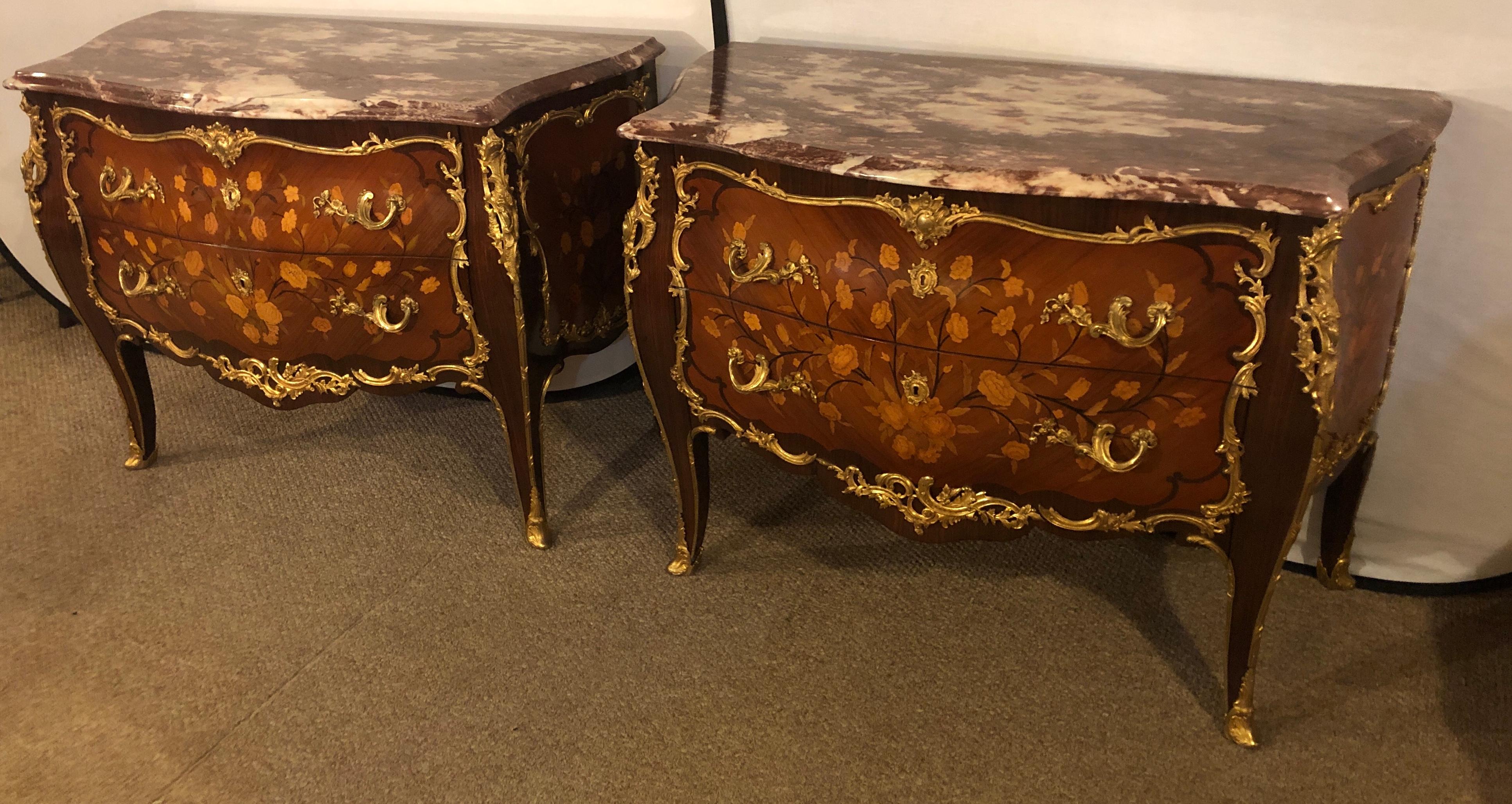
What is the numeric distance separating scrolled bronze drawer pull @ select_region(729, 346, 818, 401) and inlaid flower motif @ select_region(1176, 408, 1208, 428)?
0.41 metres

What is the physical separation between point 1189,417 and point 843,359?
38 cm

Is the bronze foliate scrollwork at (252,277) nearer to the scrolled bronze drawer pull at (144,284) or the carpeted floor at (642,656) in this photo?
the scrolled bronze drawer pull at (144,284)

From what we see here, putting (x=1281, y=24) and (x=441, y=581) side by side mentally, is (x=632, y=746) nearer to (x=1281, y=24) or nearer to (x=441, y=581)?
(x=441, y=581)

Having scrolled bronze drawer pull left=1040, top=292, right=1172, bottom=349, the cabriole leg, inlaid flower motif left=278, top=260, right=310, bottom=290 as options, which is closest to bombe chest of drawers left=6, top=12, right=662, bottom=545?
inlaid flower motif left=278, top=260, right=310, bottom=290

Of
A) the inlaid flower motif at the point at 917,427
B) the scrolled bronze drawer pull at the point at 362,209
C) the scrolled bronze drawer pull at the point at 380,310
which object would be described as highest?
the scrolled bronze drawer pull at the point at 362,209

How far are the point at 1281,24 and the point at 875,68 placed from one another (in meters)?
0.51

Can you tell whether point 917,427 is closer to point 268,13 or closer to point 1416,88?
point 1416,88

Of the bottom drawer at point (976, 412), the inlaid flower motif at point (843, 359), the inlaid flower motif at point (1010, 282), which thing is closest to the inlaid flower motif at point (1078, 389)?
the bottom drawer at point (976, 412)

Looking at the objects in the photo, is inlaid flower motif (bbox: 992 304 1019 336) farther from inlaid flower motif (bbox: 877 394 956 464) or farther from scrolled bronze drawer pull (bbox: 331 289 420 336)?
scrolled bronze drawer pull (bbox: 331 289 420 336)

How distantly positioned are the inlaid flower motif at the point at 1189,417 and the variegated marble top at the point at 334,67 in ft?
2.86

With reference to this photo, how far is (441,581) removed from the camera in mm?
1604

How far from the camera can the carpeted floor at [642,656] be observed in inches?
49.9

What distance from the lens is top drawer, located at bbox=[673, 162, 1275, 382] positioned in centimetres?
100

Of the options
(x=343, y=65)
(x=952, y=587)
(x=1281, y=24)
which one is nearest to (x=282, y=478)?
(x=343, y=65)
